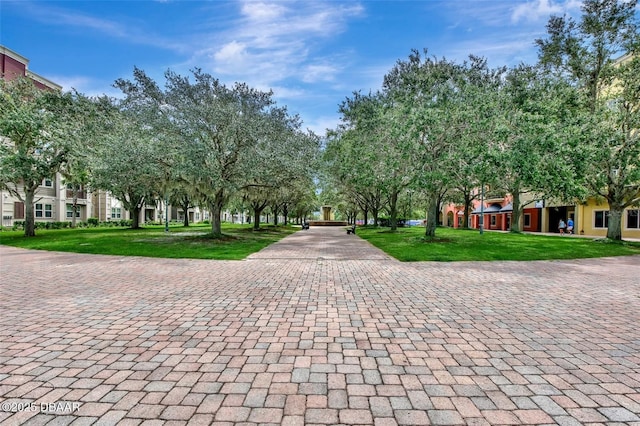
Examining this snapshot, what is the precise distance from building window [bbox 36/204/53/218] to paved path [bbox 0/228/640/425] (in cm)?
3906

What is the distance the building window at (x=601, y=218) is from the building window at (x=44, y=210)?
5764 cm

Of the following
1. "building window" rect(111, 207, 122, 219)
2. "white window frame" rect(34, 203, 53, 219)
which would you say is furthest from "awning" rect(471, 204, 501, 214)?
"building window" rect(111, 207, 122, 219)

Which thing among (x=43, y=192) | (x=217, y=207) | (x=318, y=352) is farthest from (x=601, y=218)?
(x=43, y=192)

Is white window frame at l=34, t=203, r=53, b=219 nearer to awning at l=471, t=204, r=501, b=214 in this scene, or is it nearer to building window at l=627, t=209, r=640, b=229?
awning at l=471, t=204, r=501, b=214

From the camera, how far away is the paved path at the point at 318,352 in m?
2.76

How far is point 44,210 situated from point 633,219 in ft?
194

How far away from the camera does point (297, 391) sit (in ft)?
9.95

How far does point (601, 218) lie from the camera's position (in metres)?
29.2

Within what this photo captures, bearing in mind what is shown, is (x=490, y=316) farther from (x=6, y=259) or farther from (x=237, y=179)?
(x=6, y=259)

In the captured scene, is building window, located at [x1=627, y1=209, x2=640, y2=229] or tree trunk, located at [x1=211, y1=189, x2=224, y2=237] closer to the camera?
tree trunk, located at [x1=211, y1=189, x2=224, y2=237]

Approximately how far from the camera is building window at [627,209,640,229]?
2678 centimetres

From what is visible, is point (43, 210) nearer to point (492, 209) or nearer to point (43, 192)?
point (43, 192)

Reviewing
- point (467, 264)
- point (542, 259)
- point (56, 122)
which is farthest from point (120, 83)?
point (542, 259)

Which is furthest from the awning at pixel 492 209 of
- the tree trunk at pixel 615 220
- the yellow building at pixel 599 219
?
the tree trunk at pixel 615 220
